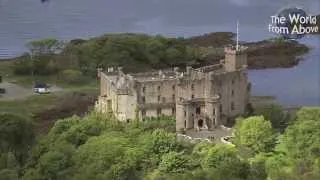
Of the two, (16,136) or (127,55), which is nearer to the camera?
(16,136)

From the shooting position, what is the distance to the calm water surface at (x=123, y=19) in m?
41.7

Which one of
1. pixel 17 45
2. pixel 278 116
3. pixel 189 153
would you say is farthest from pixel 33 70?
pixel 189 153

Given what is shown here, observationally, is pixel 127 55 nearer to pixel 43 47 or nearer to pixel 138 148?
pixel 43 47

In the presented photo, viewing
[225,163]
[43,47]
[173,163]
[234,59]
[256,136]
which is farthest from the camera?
[43,47]

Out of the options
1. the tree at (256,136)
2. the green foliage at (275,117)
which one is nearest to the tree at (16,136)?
the tree at (256,136)

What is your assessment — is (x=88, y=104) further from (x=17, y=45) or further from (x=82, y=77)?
(x=17, y=45)

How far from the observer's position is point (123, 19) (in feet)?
149

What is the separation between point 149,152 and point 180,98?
405cm

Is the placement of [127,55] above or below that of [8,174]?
above

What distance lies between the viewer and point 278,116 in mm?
23859

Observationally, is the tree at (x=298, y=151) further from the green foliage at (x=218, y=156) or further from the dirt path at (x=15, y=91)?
the dirt path at (x=15, y=91)

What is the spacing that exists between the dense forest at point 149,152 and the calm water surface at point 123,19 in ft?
55.5

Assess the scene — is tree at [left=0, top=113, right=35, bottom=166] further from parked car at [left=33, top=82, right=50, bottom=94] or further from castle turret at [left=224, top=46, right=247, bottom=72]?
parked car at [left=33, top=82, right=50, bottom=94]

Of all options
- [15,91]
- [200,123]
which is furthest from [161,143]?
[15,91]
